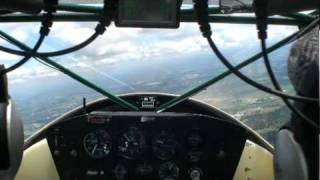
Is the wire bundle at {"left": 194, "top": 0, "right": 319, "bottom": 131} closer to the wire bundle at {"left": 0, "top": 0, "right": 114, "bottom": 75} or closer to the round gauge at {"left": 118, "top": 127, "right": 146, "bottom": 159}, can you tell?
the wire bundle at {"left": 0, "top": 0, "right": 114, "bottom": 75}

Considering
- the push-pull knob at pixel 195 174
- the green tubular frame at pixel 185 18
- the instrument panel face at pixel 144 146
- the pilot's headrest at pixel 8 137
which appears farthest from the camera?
the push-pull knob at pixel 195 174

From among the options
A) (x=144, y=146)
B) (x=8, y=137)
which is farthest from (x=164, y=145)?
(x=8, y=137)

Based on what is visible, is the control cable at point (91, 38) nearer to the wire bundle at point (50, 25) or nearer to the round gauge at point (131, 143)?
the wire bundle at point (50, 25)

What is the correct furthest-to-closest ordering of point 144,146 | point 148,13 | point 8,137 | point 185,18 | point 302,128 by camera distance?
point 144,146
point 8,137
point 185,18
point 302,128
point 148,13

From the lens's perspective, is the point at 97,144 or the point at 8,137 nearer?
the point at 8,137

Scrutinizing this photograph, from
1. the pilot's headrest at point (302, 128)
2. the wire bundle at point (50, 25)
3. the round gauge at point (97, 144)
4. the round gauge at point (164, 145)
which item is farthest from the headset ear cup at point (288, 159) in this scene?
the round gauge at point (97, 144)

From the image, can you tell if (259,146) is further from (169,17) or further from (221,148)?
(169,17)

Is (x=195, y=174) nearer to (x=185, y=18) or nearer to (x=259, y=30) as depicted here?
(x=185, y=18)
